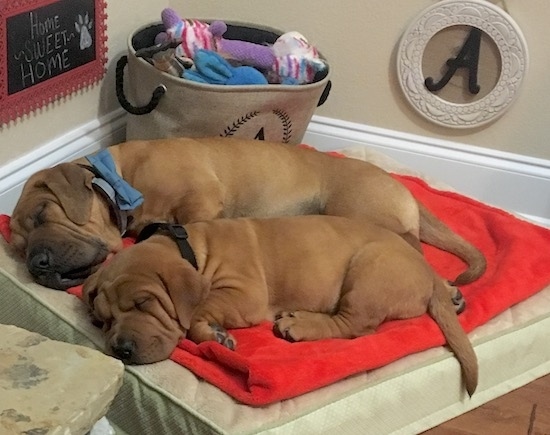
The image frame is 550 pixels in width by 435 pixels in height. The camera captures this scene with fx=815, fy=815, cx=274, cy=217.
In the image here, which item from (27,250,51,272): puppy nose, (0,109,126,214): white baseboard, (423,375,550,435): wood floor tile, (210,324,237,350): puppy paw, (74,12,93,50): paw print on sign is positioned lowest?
(423,375,550,435): wood floor tile

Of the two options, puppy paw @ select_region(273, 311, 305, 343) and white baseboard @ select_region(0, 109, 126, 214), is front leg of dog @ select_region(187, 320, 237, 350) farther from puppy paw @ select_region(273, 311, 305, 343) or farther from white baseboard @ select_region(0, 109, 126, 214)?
white baseboard @ select_region(0, 109, 126, 214)

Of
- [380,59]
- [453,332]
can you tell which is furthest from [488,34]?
[453,332]

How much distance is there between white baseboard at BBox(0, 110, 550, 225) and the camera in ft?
9.14

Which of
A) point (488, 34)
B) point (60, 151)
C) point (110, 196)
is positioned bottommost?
point (60, 151)

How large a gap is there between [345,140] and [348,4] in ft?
1.59

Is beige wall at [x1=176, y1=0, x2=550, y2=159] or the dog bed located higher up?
beige wall at [x1=176, y1=0, x2=550, y2=159]

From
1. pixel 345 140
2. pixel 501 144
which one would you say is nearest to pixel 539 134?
pixel 501 144

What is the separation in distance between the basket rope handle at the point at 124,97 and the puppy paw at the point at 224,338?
916 mm

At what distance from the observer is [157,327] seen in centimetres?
174

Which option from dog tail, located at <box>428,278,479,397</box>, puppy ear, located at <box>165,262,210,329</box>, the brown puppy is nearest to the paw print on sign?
the brown puppy

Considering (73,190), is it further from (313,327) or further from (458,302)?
(458,302)

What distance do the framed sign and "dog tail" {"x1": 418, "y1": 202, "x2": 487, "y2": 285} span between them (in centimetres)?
117

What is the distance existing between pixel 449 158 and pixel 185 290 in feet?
4.69

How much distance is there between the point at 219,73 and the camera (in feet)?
8.45
